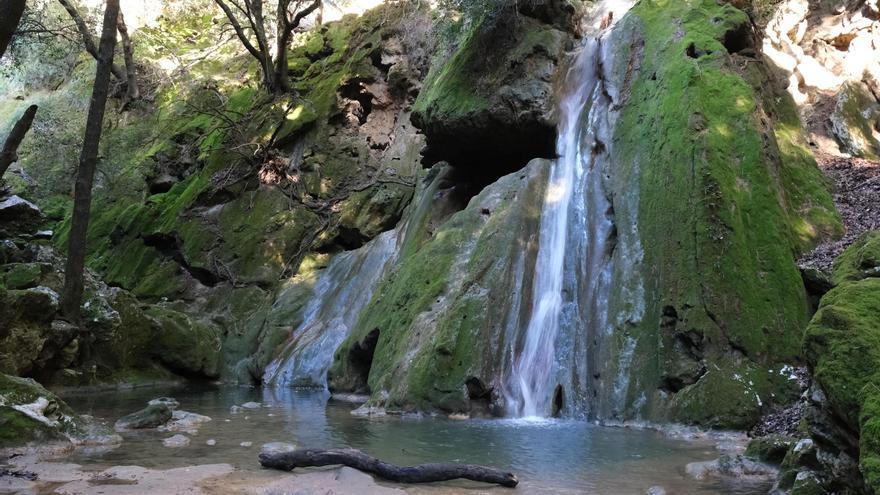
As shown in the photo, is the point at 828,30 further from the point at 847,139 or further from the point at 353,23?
the point at 353,23

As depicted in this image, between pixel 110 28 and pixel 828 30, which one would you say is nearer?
pixel 110 28

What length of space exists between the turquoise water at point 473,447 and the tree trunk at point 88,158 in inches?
153

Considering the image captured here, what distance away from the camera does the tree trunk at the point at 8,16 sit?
4227 mm

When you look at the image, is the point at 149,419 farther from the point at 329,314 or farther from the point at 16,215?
the point at 16,215

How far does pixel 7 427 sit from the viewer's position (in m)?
6.44

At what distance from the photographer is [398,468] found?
5488mm

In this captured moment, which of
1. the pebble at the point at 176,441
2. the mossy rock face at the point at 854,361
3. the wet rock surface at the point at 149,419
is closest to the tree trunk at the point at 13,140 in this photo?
the pebble at the point at 176,441

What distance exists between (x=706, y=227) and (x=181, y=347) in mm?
12534

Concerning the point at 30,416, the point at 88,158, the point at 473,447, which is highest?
the point at 88,158

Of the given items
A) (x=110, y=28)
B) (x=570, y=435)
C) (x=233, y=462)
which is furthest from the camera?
(x=110, y=28)

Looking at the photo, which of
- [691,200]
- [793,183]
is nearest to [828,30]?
[793,183]

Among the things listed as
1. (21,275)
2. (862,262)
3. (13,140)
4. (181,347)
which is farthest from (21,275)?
(862,262)

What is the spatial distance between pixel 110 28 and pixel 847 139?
601 inches

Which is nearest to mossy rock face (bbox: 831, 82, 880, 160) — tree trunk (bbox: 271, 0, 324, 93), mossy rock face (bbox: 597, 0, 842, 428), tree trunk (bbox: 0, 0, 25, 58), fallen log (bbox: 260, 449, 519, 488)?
mossy rock face (bbox: 597, 0, 842, 428)
